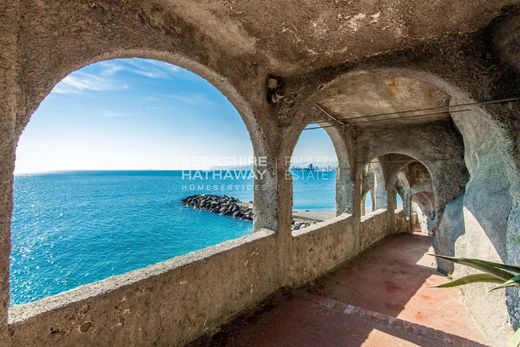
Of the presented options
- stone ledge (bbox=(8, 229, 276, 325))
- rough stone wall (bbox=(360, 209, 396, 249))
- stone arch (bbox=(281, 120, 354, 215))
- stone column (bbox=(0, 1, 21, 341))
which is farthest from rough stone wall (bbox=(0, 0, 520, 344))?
rough stone wall (bbox=(360, 209, 396, 249))

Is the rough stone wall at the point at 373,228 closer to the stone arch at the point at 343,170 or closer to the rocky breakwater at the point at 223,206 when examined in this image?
the stone arch at the point at 343,170

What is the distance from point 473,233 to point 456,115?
97.1 inches

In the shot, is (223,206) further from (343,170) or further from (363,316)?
(363,316)

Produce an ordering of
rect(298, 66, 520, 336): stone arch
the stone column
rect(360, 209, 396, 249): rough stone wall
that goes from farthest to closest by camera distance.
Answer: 1. rect(360, 209, 396, 249): rough stone wall
2. rect(298, 66, 520, 336): stone arch
3. the stone column

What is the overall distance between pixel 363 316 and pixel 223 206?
3285 centimetres

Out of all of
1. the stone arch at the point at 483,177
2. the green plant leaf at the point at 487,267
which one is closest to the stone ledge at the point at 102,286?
the green plant leaf at the point at 487,267

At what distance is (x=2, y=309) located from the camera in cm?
173

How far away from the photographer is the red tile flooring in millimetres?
3449

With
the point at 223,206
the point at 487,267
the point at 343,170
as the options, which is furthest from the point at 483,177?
the point at 223,206

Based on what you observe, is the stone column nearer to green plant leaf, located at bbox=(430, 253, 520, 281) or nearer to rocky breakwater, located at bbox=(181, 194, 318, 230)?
green plant leaf, located at bbox=(430, 253, 520, 281)

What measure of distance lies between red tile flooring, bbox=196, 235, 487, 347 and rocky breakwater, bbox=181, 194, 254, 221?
25232mm

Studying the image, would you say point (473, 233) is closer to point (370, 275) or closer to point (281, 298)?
point (370, 275)

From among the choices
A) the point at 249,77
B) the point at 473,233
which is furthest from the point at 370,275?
the point at 249,77

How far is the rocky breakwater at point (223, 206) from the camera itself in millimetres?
32250
